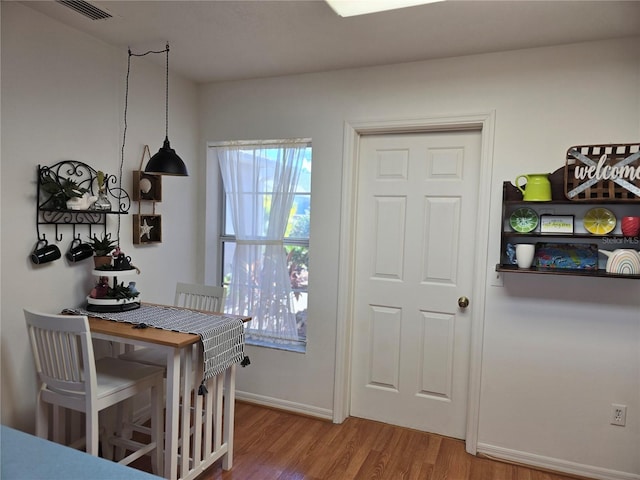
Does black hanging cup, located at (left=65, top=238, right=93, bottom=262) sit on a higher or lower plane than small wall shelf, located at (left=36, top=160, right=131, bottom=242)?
lower

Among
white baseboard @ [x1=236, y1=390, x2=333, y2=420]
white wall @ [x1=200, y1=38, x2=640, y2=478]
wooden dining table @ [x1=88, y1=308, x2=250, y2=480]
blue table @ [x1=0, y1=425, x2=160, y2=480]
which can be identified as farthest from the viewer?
white baseboard @ [x1=236, y1=390, x2=333, y2=420]

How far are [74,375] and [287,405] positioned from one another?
1.65m

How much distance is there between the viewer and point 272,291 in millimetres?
3254

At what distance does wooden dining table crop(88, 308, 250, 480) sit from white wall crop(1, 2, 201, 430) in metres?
0.36

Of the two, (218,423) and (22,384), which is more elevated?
(22,384)

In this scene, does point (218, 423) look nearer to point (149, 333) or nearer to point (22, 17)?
point (149, 333)

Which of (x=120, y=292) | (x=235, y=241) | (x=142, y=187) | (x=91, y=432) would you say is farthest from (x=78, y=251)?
(x=235, y=241)

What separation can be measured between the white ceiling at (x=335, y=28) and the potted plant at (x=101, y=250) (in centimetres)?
119

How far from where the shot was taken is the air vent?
2080 millimetres

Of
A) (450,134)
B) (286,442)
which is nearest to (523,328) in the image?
(450,134)

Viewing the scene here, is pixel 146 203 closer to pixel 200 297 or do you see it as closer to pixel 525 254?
pixel 200 297

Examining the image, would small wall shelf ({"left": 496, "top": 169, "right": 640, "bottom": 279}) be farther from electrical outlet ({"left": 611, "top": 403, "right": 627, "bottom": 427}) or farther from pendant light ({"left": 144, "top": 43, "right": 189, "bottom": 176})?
pendant light ({"left": 144, "top": 43, "right": 189, "bottom": 176})

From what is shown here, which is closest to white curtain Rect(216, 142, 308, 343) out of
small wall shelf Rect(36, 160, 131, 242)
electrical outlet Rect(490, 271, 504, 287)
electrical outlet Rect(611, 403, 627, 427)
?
small wall shelf Rect(36, 160, 131, 242)

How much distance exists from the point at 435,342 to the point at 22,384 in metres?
2.40
